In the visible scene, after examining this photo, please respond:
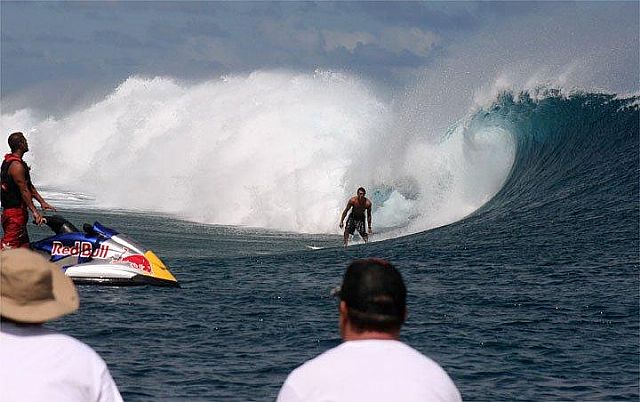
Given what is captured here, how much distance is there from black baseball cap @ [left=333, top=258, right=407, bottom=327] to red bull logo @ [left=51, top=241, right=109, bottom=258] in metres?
9.65

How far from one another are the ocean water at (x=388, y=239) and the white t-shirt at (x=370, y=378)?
203 inches

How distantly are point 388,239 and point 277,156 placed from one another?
14035 millimetres

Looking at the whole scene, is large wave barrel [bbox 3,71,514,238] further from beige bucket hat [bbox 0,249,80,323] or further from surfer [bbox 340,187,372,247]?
beige bucket hat [bbox 0,249,80,323]

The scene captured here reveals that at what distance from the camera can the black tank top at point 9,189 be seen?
429 inches

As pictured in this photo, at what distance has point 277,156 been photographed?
111ft

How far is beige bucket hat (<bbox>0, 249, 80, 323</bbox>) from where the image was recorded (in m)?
3.40

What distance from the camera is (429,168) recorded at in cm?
2709

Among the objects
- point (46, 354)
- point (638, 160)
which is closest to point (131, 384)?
point (46, 354)

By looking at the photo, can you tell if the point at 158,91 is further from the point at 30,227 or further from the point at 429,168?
the point at 30,227

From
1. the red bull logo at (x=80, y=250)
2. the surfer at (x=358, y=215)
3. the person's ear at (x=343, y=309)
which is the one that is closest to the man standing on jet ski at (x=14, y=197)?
the red bull logo at (x=80, y=250)

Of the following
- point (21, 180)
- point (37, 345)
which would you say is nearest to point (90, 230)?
point (21, 180)

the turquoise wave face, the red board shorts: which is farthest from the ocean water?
the red board shorts

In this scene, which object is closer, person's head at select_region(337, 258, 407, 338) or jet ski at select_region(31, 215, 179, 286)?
person's head at select_region(337, 258, 407, 338)

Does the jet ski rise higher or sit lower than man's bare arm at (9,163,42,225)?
lower
